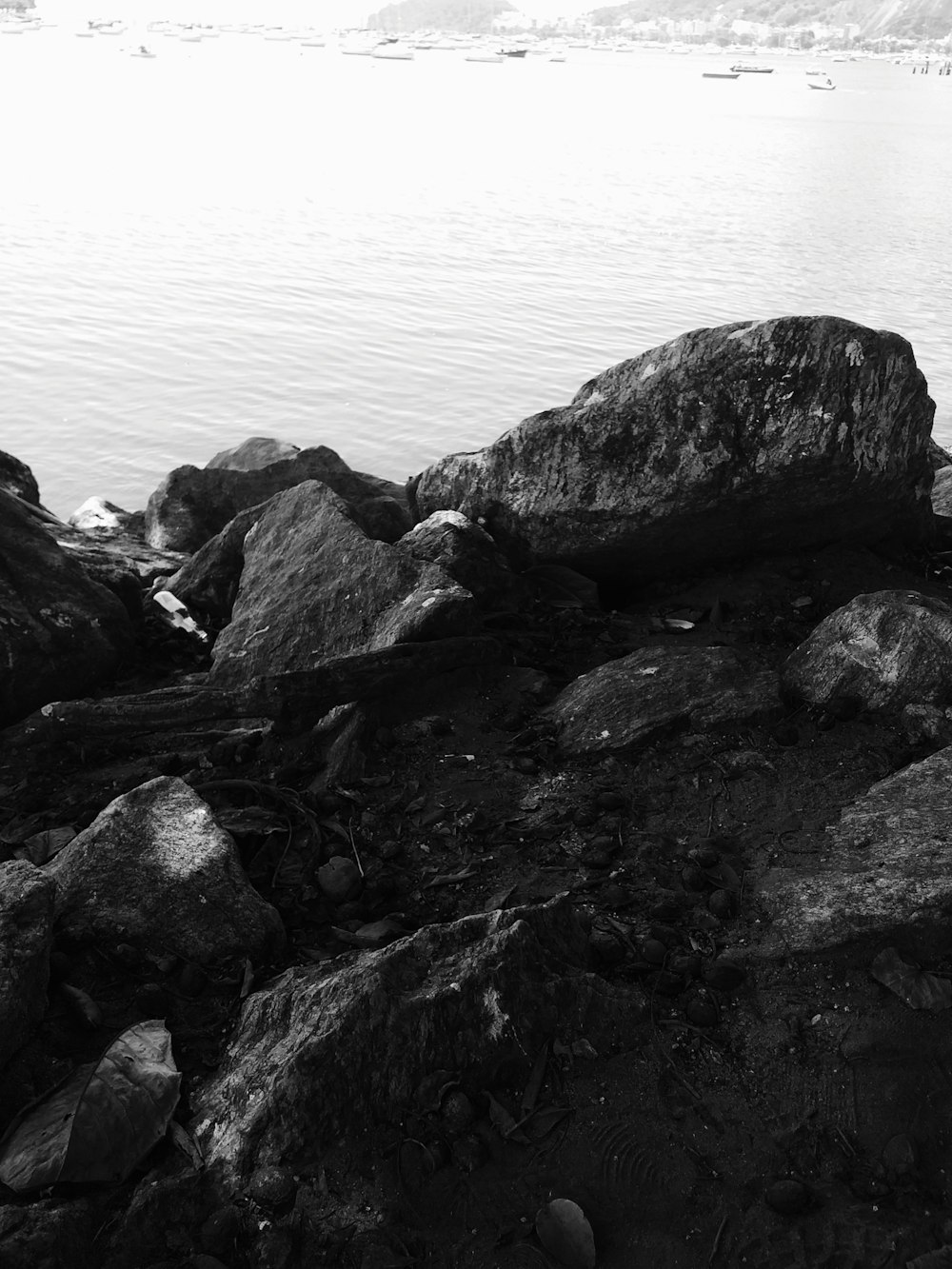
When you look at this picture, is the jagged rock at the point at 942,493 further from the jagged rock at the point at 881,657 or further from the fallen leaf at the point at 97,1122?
the fallen leaf at the point at 97,1122

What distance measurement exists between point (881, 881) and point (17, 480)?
6953 mm

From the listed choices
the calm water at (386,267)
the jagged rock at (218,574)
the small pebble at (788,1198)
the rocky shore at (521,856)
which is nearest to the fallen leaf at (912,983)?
the rocky shore at (521,856)

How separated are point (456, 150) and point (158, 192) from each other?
18009mm

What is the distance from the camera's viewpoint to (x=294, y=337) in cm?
2080

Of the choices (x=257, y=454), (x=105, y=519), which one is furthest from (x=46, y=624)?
(x=105, y=519)

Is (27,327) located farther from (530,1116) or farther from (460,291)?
(530,1116)

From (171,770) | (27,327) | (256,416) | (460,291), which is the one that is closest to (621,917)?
(171,770)

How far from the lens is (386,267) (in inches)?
1024

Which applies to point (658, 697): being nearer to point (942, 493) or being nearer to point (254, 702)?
Answer: point (254, 702)

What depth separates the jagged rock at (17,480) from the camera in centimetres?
805

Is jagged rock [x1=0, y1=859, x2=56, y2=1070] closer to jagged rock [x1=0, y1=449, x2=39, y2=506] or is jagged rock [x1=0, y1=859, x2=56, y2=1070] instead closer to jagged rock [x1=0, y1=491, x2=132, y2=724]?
jagged rock [x1=0, y1=491, x2=132, y2=724]

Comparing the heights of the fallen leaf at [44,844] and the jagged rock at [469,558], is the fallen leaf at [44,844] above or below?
below

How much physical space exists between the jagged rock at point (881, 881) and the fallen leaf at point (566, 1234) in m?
1.22

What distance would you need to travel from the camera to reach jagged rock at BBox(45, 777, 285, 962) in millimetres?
4008
